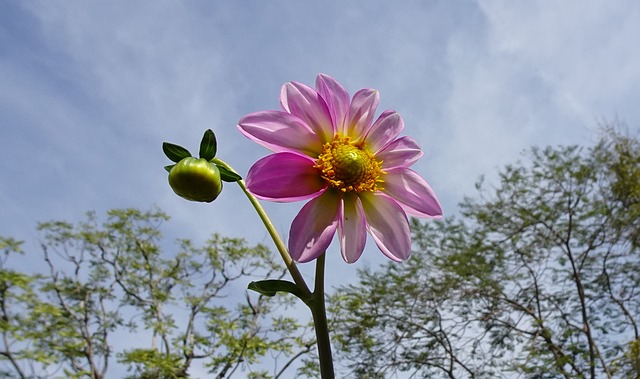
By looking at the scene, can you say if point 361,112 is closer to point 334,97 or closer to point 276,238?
point 334,97

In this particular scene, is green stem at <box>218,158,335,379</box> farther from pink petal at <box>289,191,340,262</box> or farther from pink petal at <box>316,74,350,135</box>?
pink petal at <box>316,74,350,135</box>

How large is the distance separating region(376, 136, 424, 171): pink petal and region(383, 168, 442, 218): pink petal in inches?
0.6

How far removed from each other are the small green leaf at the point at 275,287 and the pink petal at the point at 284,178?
0.23ft

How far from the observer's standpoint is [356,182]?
537 mm

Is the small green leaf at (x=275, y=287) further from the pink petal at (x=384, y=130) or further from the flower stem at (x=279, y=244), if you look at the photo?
the pink petal at (x=384, y=130)

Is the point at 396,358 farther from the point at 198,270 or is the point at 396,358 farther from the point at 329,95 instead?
the point at 329,95

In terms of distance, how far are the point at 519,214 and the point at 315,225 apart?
5.57 metres

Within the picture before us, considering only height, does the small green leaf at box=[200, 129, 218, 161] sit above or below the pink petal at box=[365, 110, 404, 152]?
below

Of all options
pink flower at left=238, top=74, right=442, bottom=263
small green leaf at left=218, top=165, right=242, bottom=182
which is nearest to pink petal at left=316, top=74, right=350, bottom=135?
pink flower at left=238, top=74, right=442, bottom=263

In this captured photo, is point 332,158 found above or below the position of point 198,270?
below

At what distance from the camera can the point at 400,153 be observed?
572 mm

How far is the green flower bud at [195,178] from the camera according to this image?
464mm

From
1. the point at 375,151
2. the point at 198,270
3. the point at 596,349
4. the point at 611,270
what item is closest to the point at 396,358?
the point at 596,349

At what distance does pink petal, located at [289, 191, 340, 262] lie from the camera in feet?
1.59
